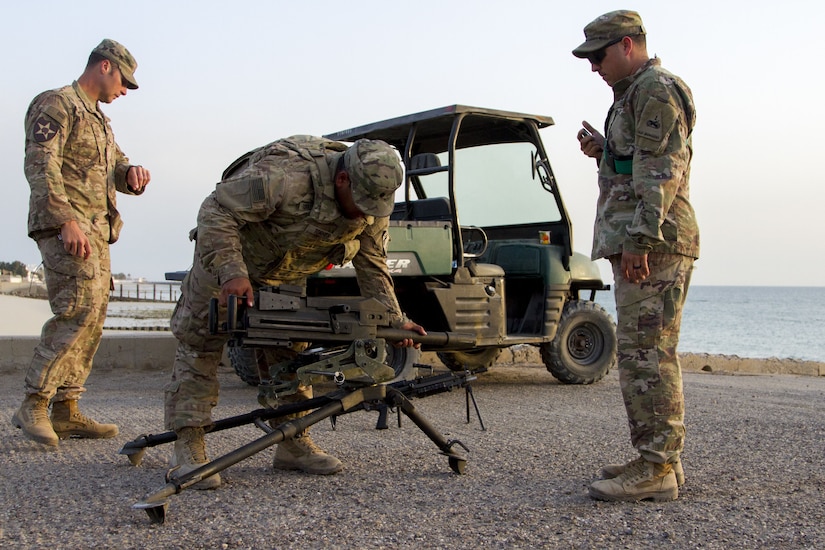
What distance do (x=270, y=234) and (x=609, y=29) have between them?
1.73m

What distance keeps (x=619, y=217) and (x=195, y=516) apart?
2.10 meters

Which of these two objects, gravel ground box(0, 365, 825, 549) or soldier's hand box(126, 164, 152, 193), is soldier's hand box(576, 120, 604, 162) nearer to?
gravel ground box(0, 365, 825, 549)

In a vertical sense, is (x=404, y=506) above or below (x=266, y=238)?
below

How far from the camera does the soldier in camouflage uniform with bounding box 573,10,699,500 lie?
3.34 metres

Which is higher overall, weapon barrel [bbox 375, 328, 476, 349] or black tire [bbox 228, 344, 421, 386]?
weapon barrel [bbox 375, 328, 476, 349]

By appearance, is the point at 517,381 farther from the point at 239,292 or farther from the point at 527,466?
the point at 239,292

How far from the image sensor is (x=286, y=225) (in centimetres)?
365

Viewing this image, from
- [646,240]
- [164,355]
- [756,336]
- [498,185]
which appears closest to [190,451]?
[646,240]

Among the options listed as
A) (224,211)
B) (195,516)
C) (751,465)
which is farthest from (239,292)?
(751,465)

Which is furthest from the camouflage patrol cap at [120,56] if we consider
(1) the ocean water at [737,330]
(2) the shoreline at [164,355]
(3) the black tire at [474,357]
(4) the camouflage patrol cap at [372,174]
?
(1) the ocean water at [737,330]

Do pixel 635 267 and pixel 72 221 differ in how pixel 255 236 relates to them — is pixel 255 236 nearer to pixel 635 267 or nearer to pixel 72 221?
pixel 72 221

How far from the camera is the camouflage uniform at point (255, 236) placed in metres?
3.42

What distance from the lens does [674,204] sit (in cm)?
349

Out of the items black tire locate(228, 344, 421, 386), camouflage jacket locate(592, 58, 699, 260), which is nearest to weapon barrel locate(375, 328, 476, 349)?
camouflage jacket locate(592, 58, 699, 260)
